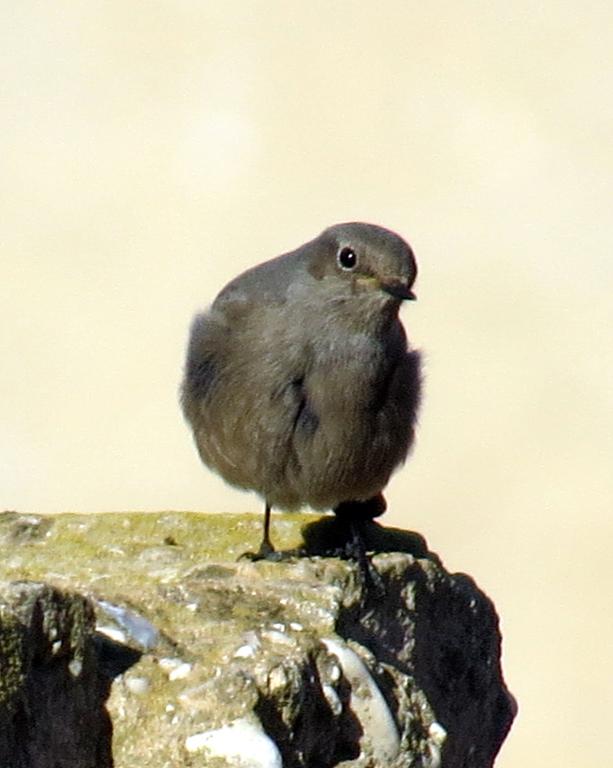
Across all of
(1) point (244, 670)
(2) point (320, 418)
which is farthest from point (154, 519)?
(1) point (244, 670)

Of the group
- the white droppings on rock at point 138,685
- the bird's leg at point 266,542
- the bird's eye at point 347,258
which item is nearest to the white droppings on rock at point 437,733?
the white droppings on rock at point 138,685

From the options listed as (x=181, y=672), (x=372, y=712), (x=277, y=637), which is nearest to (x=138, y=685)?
(x=181, y=672)

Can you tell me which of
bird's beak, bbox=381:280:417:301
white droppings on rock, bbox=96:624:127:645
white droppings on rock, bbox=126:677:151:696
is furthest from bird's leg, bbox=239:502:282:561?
white droppings on rock, bbox=126:677:151:696

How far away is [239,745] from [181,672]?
251 millimetres

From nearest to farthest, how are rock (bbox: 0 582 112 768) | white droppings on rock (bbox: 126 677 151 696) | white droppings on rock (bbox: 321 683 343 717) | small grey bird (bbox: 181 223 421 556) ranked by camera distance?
rock (bbox: 0 582 112 768), white droppings on rock (bbox: 126 677 151 696), white droppings on rock (bbox: 321 683 343 717), small grey bird (bbox: 181 223 421 556)

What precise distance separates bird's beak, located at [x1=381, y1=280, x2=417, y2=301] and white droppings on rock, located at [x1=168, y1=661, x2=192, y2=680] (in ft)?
7.76

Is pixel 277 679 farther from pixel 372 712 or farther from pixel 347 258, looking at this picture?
pixel 347 258

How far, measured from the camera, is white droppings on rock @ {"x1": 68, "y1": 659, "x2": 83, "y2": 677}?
3.71m

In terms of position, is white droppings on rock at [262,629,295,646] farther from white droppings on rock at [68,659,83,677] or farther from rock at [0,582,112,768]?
white droppings on rock at [68,659,83,677]

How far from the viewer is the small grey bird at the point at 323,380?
20.5 feet

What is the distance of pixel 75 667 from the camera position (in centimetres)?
372

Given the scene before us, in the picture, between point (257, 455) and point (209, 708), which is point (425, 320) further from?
point (209, 708)

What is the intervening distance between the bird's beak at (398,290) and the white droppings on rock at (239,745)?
2.53 meters

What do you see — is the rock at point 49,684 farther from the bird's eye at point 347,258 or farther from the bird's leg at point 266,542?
the bird's eye at point 347,258
